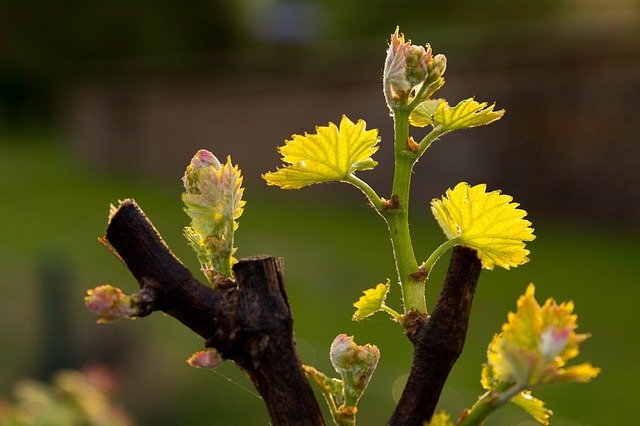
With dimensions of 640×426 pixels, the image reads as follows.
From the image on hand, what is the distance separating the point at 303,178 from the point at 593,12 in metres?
18.5

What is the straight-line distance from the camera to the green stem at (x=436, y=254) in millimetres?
516

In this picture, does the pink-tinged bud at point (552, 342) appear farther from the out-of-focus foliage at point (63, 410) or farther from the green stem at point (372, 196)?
the out-of-focus foliage at point (63, 410)

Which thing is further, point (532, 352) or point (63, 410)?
point (63, 410)

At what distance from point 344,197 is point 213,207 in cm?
1044

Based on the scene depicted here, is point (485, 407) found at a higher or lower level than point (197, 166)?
lower

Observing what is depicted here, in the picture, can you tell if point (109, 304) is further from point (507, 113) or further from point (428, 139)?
point (507, 113)

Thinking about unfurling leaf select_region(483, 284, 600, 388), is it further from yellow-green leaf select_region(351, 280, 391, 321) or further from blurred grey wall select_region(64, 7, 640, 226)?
blurred grey wall select_region(64, 7, 640, 226)

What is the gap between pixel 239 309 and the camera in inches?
19.8

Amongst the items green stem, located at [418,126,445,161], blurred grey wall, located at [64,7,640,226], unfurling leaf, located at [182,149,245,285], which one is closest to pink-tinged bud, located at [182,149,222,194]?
unfurling leaf, located at [182,149,245,285]

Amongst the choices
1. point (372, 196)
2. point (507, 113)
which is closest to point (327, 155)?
point (372, 196)

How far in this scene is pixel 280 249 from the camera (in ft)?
30.4

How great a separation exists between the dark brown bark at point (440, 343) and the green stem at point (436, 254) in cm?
2

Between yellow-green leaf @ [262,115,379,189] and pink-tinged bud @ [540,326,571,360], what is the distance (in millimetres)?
172

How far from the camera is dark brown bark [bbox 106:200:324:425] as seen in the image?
0.49 m
